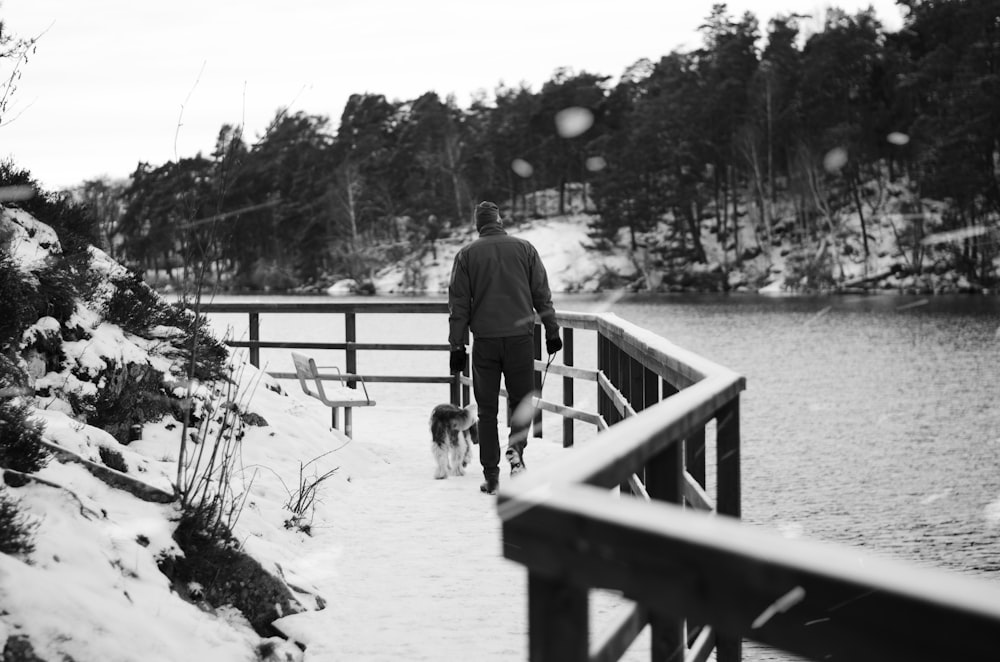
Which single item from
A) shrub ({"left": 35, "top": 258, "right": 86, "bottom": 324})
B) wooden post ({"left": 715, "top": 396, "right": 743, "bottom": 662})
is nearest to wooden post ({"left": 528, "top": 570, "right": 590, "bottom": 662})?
wooden post ({"left": 715, "top": 396, "right": 743, "bottom": 662})

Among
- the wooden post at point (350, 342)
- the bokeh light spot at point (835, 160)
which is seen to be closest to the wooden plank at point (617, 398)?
the wooden post at point (350, 342)

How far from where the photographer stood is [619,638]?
1.79m

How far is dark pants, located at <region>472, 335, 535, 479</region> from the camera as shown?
21.3 ft

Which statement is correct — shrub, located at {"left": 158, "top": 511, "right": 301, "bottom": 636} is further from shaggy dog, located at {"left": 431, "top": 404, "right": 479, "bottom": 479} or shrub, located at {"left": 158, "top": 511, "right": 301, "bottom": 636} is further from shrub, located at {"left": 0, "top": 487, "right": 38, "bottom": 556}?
shaggy dog, located at {"left": 431, "top": 404, "right": 479, "bottom": 479}

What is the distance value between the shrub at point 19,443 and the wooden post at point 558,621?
9.62ft

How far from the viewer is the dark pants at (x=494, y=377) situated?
6480mm

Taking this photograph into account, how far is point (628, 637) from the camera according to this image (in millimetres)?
1852

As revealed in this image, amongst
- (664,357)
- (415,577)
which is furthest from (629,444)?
(415,577)

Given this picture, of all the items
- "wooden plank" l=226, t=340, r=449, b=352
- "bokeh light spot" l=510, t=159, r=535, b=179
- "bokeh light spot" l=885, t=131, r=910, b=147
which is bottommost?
"wooden plank" l=226, t=340, r=449, b=352

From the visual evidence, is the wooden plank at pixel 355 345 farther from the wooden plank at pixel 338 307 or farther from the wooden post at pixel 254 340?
Result: the wooden plank at pixel 338 307

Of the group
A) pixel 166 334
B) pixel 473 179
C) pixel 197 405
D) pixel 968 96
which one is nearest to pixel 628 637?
pixel 197 405

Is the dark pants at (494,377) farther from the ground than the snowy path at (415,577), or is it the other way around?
the dark pants at (494,377)

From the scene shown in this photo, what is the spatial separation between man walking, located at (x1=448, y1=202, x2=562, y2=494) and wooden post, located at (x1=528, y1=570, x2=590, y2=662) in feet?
16.5

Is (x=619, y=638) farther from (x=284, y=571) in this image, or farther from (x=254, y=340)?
(x=254, y=340)
